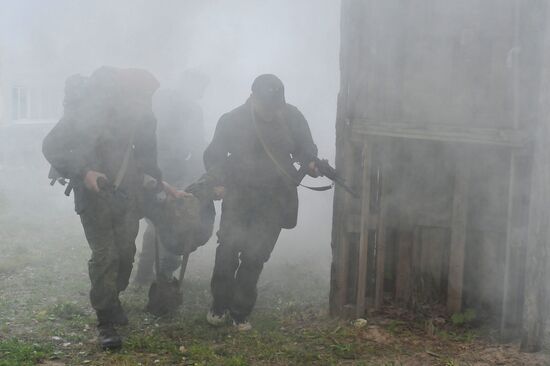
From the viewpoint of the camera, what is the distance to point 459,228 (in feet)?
11.9

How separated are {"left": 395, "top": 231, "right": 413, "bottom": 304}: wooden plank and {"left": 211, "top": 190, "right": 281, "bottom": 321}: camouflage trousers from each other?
2.52 ft

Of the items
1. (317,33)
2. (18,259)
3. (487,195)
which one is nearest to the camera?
(487,195)

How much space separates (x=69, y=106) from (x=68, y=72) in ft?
24.2

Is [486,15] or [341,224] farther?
[341,224]

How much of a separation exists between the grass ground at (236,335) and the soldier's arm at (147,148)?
95cm

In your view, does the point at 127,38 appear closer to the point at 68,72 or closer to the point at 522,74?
the point at 68,72

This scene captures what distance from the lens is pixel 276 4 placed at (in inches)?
291

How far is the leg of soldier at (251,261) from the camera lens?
3875 millimetres

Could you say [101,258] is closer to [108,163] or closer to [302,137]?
[108,163]

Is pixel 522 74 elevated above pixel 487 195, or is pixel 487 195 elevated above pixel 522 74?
pixel 522 74

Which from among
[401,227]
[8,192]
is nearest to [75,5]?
[8,192]

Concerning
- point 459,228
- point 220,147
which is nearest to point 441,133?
point 459,228

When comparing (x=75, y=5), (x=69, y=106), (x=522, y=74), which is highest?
(x=75, y=5)

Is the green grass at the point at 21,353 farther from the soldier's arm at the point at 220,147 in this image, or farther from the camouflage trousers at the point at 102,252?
the soldier's arm at the point at 220,147
